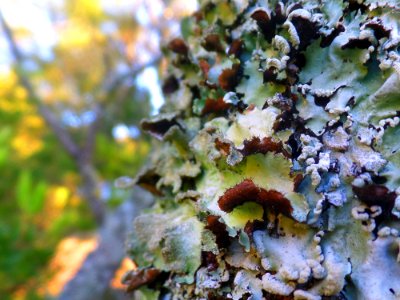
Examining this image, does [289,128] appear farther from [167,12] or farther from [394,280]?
[167,12]

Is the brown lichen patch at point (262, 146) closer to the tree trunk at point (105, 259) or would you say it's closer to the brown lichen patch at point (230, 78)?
the brown lichen patch at point (230, 78)

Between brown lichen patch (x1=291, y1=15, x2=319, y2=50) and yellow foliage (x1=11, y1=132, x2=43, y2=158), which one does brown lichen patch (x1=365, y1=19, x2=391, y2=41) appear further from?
yellow foliage (x1=11, y1=132, x2=43, y2=158)

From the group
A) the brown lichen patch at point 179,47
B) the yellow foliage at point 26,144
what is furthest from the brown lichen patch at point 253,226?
the yellow foliage at point 26,144

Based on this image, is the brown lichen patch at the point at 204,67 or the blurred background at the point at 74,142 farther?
the blurred background at the point at 74,142

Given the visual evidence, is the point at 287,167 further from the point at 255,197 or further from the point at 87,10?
the point at 87,10

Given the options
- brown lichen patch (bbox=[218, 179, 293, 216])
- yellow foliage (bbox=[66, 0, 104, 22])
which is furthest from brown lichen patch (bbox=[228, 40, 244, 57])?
yellow foliage (bbox=[66, 0, 104, 22])

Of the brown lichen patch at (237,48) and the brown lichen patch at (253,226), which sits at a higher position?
the brown lichen patch at (237,48)
